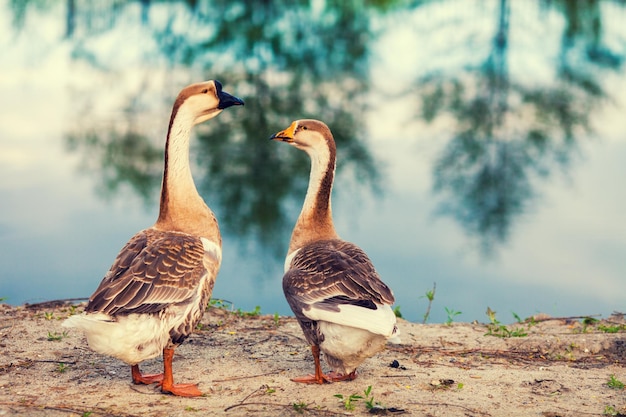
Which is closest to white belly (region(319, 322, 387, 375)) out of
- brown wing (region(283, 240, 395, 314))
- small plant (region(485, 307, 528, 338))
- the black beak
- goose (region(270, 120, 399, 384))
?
goose (region(270, 120, 399, 384))

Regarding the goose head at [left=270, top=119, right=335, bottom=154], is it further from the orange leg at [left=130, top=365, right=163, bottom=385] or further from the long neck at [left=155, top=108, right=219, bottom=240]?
the orange leg at [left=130, top=365, right=163, bottom=385]

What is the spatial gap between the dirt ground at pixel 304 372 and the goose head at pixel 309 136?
222 cm

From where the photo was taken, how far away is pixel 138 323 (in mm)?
5637

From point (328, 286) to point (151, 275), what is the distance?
4.99 ft

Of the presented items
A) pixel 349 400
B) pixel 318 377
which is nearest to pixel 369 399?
pixel 349 400

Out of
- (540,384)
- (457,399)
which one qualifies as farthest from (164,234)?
(540,384)

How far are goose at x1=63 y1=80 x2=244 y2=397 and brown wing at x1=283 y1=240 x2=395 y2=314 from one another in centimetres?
77

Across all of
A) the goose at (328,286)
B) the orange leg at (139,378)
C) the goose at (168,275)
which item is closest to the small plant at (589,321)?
the goose at (328,286)

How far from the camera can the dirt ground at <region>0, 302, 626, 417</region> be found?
5.69 m

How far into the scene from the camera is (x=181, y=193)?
21.4 ft

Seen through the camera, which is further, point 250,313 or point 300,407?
point 250,313

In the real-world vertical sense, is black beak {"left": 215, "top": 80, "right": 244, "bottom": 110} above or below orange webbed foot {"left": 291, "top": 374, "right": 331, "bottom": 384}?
above

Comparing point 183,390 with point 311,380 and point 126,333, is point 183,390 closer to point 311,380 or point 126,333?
point 126,333

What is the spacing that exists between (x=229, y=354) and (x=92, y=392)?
160cm
